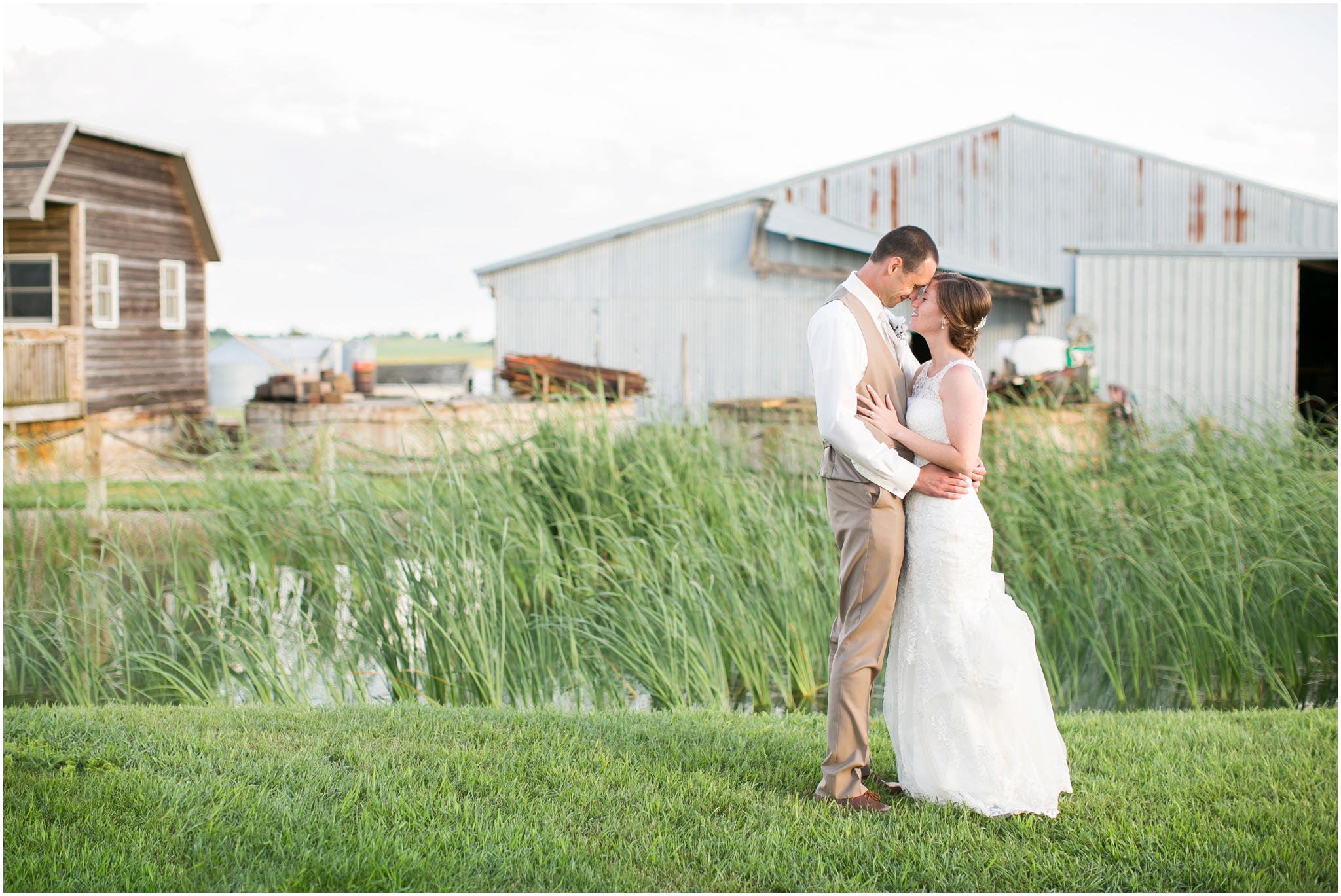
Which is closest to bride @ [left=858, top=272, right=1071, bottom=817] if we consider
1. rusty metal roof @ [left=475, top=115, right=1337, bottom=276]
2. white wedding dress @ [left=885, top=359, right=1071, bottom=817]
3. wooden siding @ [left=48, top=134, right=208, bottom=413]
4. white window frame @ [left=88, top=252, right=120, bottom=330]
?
white wedding dress @ [left=885, top=359, right=1071, bottom=817]

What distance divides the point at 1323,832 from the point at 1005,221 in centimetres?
1779

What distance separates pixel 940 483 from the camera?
137 inches

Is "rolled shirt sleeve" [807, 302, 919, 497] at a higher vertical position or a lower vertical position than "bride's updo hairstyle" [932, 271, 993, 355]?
lower

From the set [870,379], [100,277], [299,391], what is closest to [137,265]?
[100,277]

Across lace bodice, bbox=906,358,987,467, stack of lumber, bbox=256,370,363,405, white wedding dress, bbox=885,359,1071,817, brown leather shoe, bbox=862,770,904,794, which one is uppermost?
stack of lumber, bbox=256,370,363,405

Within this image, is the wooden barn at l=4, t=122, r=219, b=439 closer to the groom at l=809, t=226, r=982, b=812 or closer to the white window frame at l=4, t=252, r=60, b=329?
the white window frame at l=4, t=252, r=60, b=329

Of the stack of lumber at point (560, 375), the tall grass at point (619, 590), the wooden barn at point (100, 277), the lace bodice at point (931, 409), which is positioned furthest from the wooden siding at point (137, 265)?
the lace bodice at point (931, 409)

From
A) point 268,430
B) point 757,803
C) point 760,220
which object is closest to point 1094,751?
point 757,803

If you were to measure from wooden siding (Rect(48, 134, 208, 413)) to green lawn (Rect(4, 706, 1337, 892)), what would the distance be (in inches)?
617

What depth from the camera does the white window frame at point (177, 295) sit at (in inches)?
786

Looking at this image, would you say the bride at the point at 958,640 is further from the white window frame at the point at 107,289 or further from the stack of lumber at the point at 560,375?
the white window frame at the point at 107,289

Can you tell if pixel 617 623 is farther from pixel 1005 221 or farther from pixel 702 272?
pixel 1005 221

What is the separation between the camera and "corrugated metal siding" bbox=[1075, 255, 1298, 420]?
682 inches

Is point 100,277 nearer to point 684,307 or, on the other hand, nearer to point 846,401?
point 684,307
